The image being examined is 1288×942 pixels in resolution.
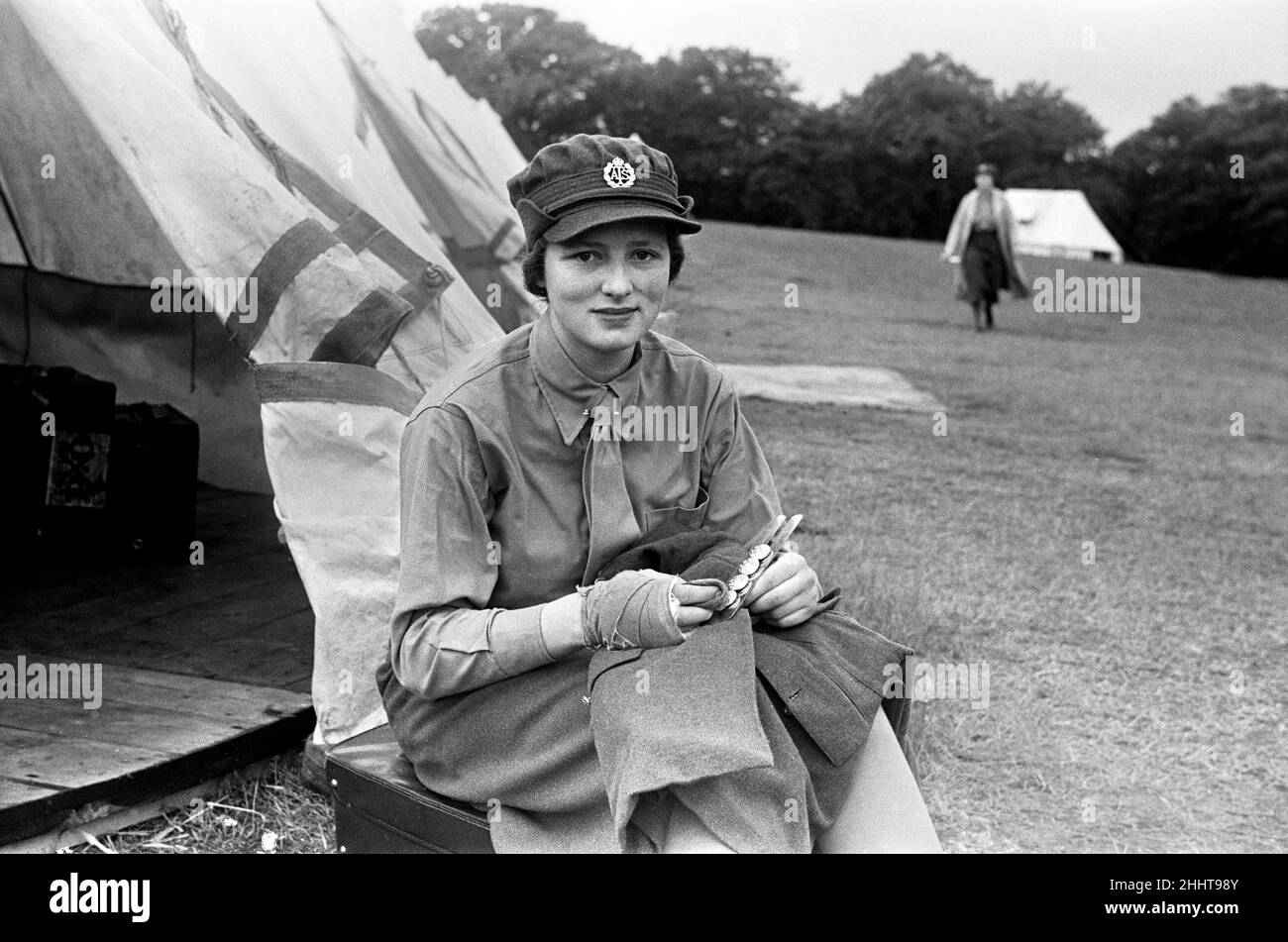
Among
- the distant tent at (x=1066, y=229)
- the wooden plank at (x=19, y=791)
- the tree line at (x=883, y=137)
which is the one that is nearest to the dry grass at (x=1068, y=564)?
the wooden plank at (x=19, y=791)

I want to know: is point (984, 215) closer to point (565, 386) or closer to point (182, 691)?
point (182, 691)

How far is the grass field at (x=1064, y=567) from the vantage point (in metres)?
3.42

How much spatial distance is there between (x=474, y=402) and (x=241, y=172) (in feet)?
4.11

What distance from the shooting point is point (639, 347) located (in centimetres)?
235

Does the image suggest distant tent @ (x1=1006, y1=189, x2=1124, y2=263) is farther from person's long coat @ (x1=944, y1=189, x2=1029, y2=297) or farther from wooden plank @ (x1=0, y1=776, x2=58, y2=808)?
wooden plank @ (x1=0, y1=776, x2=58, y2=808)

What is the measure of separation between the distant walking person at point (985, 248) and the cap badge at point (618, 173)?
10.8m

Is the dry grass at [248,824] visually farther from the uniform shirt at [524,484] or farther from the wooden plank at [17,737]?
the uniform shirt at [524,484]

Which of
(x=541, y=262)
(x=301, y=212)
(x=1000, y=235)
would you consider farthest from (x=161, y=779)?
(x=1000, y=235)

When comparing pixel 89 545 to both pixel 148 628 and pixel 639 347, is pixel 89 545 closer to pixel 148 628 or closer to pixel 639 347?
pixel 148 628

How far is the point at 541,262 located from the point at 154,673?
183 centimetres

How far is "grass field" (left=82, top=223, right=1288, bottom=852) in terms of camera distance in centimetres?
342

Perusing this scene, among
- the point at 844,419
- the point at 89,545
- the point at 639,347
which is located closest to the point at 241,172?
the point at 639,347

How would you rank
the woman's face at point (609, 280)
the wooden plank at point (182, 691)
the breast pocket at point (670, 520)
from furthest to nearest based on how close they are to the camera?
the wooden plank at point (182, 691)
the breast pocket at point (670, 520)
the woman's face at point (609, 280)
